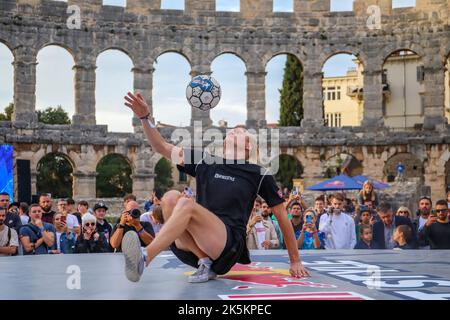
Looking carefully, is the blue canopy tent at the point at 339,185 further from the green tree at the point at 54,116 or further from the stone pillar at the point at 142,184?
the green tree at the point at 54,116

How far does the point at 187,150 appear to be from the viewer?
254 inches

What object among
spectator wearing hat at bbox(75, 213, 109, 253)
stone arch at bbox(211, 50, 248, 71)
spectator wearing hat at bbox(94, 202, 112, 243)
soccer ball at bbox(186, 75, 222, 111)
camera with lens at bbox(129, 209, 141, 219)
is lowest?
spectator wearing hat at bbox(75, 213, 109, 253)

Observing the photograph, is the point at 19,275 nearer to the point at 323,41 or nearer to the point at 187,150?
the point at 187,150

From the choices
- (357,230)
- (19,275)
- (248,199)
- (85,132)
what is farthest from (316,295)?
(85,132)

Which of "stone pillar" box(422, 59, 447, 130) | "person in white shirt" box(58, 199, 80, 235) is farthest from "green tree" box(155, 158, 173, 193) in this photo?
"person in white shirt" box(58, 199, 80, 235)

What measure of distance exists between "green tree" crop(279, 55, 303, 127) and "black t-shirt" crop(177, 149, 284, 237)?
130 ft

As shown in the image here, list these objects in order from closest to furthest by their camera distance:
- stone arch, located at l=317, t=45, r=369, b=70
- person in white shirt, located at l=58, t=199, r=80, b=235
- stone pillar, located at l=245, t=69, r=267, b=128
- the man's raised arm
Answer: the man's raised arm
person in white shirt, located at l=58, t=199, r=80, b=235
stone pillar, located at l=245, t=69, r=267, b=128
stone arch, located at l=317, t=45, r=369, b=70

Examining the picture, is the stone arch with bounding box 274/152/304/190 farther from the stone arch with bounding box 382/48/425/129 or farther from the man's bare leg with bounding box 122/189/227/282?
the man's bare leg with bounding box 122/189/227/282

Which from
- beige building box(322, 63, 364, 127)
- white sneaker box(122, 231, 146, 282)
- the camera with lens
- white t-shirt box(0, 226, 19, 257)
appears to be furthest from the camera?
beige building box(322, 63, 364, 127)

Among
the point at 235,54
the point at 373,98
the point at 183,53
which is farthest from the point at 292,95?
the point at 183,53

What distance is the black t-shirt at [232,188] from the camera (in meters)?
6.20

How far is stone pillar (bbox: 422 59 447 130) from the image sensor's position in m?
27.6

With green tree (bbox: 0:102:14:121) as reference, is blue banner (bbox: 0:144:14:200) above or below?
below
